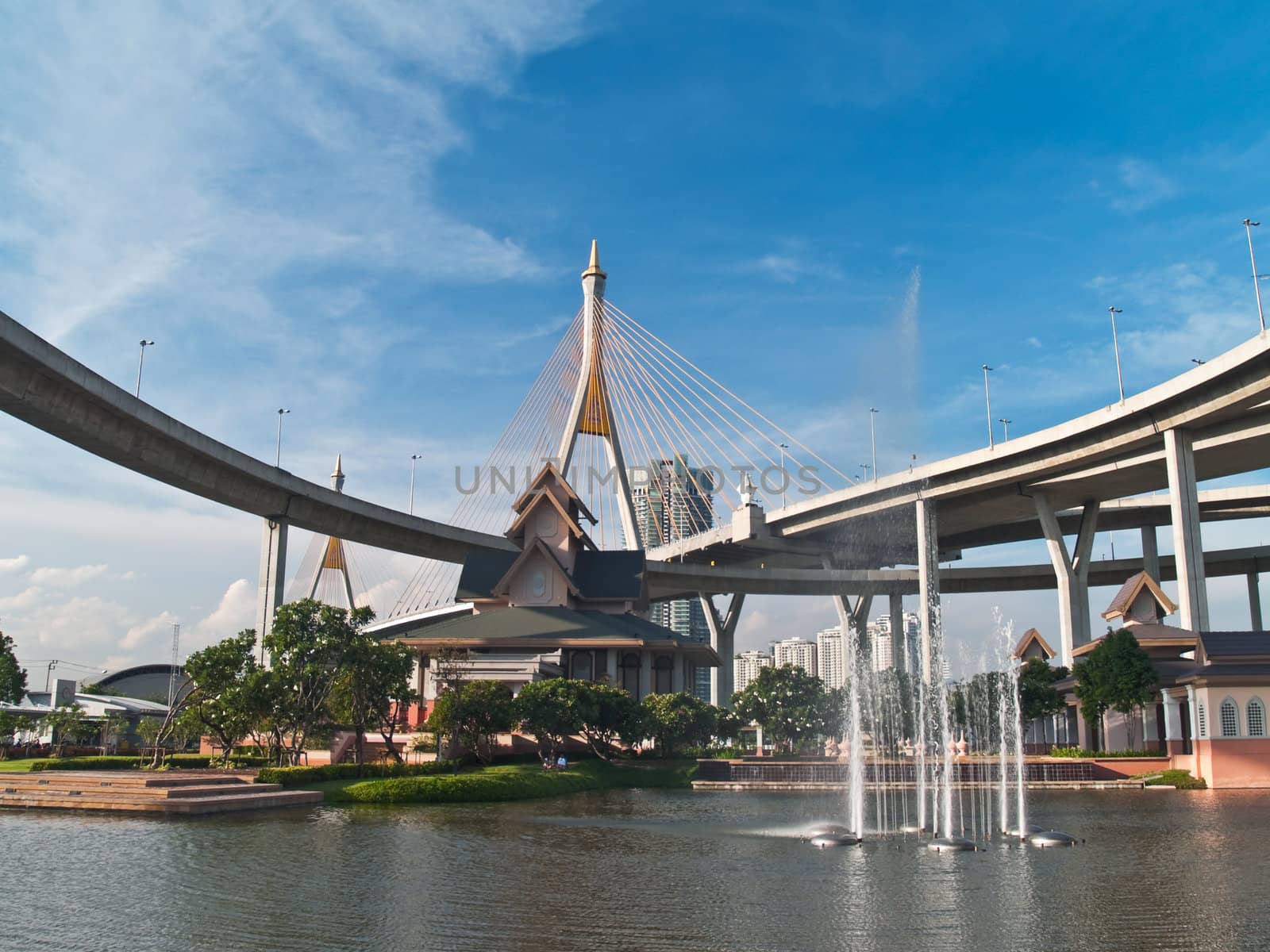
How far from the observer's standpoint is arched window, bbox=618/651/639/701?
60094mm

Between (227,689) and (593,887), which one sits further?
(227,689)

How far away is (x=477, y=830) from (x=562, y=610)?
38147 mm

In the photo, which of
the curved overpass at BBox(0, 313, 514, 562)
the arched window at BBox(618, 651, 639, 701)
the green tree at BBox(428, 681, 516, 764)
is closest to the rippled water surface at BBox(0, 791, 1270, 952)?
the green tree at BBox(428, 681, 516, 764)

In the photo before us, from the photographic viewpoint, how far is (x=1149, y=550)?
8212 cm

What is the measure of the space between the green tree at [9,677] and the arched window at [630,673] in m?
31.7

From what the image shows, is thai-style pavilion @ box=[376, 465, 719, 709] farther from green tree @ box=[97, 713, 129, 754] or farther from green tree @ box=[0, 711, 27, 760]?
green tree @ box=[0, 711, 27, 760]

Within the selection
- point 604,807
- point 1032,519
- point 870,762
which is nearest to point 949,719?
point 870,762

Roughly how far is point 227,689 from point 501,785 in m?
9.68

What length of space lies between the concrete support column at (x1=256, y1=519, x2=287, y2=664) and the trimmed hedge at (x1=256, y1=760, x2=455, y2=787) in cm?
2045

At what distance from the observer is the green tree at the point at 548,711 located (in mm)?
42281

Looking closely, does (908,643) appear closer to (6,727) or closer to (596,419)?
(596,419)

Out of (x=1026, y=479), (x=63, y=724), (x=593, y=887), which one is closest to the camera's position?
(x=593, y=887)

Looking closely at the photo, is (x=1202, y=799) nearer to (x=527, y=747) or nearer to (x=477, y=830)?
(x=477, y=830)

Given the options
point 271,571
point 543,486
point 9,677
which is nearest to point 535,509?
point 543,486
